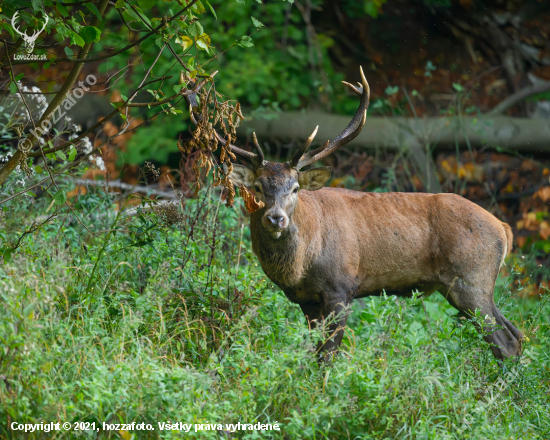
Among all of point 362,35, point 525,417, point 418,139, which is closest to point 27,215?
point 525,417

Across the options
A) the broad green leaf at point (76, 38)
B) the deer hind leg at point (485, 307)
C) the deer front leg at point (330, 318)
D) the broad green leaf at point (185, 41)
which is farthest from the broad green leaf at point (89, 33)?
the deer hind leg at point (485, 307)

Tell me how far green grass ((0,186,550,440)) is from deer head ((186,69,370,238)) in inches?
27.0

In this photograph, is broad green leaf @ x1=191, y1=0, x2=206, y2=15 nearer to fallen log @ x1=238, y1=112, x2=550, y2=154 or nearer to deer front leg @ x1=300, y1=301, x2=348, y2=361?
deer front leg @ x1=300, y1=301, x2=348, y2=361

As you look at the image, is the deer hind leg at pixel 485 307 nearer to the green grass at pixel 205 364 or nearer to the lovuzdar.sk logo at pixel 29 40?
the green grass at pixel 205 364

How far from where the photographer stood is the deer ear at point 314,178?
4676 mm

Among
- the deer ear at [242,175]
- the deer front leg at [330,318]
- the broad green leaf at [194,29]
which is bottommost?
the deer front leg at [330,318]

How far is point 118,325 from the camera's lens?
400cm

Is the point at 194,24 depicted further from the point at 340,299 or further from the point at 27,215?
the point at 27,215

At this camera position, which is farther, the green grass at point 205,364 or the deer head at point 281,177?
the deer head at point 281,177

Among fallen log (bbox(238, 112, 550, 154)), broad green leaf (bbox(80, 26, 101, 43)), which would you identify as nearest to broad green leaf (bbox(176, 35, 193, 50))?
broad green leaf (bbox(80, 26, 101, 43))

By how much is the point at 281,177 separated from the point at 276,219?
1.29 feet

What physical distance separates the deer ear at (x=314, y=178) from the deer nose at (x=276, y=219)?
523mm

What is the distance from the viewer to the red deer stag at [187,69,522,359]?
14.9 feet

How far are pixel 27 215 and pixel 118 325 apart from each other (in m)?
2.12
